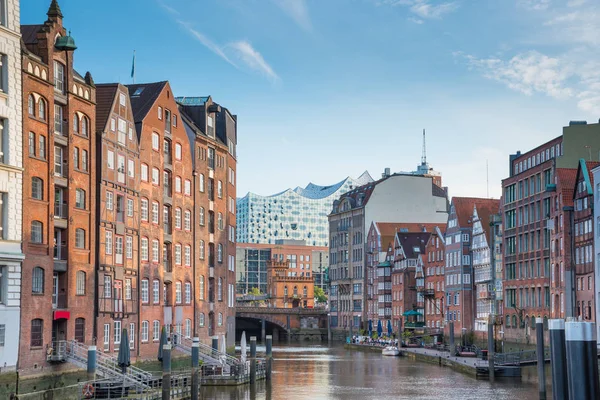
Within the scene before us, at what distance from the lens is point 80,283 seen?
196ft

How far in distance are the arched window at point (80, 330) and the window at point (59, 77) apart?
13396 millimetres

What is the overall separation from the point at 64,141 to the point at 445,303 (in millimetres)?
80071

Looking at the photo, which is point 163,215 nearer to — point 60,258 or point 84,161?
point 84,161

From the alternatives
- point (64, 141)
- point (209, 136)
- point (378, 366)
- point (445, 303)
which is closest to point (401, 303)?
point (445, 303)

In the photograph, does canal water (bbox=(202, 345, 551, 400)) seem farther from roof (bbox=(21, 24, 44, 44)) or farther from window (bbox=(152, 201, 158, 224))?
roof (bbox=(21, 24, 44, 44))

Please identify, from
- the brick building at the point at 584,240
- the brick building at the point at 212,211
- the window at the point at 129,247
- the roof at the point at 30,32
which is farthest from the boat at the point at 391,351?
the roof at the point at 30,32

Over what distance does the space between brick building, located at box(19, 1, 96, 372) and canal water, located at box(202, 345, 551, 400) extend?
1035 cm

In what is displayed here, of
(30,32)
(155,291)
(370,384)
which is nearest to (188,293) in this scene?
(155,291)

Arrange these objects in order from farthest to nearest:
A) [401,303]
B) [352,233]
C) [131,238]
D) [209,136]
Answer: [352,233] < [401,303] < [209,136] < [131,238]

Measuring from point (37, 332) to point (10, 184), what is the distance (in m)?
8.20

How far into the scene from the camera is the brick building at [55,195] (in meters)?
52.5

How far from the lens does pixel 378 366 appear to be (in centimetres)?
9444

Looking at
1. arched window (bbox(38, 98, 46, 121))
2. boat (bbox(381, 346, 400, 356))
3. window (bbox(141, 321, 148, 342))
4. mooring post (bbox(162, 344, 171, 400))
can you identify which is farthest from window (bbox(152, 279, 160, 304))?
boat (bbox(381, 346, 400, 356))

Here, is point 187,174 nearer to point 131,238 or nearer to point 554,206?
point 131,238
